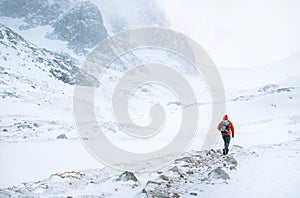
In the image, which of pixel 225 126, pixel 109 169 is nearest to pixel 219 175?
pixel 225 126

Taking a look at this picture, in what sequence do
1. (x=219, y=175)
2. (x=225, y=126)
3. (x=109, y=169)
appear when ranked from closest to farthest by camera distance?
(x=219, y=175) < (x=109, y=169) < (x=225, y=126)

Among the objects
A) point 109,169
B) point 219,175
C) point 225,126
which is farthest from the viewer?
point 225,126

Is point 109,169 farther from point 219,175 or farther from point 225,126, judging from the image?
point 225,126

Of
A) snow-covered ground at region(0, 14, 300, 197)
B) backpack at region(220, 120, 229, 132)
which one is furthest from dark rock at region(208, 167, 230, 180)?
backpack at region(220, 120, 229, 132)

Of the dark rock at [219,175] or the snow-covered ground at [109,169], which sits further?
the dark rock at [219,175]

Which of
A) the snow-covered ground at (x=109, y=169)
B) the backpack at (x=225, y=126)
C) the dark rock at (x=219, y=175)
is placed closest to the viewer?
the snow-covered ground at (x=109, y=169)

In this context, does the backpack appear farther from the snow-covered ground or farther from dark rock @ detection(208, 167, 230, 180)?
dark rock @ detection(208, 167, 230, 180)

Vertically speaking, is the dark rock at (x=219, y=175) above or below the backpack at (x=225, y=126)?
below

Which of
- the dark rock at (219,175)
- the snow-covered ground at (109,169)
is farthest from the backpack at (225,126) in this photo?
the dark rock at (219,175)

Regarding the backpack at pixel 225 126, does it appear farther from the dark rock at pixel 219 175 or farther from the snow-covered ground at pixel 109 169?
the dark rock at pixel 219 175

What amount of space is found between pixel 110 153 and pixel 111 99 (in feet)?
140

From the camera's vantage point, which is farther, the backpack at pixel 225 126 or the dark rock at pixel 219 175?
the backpack at pixel 225 126

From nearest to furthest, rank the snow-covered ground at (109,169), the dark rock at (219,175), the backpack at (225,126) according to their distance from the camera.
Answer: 1. the snow-covered ground at (109,169)
2. the dark rock at (219,175)
3. the backpack at (225,126)

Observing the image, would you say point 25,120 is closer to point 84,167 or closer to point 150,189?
point 84,167
